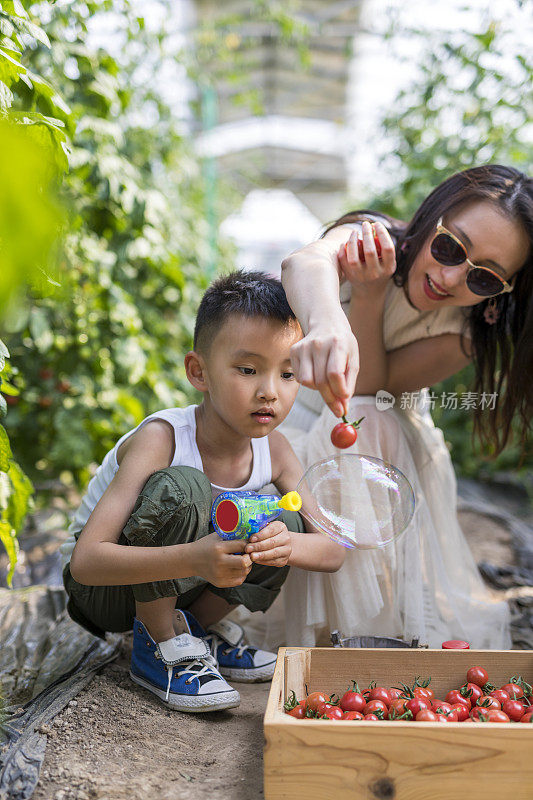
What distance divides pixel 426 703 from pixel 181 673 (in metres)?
0.54

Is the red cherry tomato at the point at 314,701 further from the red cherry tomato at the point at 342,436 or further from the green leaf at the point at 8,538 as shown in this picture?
the green leaf at the point at 8,538

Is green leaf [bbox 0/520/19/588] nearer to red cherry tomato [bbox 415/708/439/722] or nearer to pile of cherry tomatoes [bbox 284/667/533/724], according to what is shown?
pile of cherry tomatoes [bbox 284/667/533/724]

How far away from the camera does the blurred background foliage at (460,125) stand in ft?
12.0

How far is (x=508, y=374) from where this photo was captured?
7.30ft

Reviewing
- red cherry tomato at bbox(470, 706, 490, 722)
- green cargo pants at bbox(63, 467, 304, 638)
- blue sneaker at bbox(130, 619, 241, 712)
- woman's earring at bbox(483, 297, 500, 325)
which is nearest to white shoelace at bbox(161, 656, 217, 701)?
blue sneaker at bbox(130, 619, 241, 712)

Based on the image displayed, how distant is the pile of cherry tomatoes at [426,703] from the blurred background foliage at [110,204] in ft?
2.61

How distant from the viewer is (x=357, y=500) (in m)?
1.71

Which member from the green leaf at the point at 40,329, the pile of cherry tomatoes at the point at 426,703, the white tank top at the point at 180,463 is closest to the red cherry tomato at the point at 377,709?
the pile of cherry tomatoes at the point at 426,703

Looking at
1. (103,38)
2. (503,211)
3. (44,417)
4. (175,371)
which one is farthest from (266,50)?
(503,211)

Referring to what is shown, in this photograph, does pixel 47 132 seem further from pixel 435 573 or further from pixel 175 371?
pixel 175 371

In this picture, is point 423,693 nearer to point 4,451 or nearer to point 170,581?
point 170,581

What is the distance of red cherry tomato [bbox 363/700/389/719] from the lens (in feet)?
4.55

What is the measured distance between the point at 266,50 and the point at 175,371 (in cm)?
735

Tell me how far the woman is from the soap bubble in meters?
0.25
